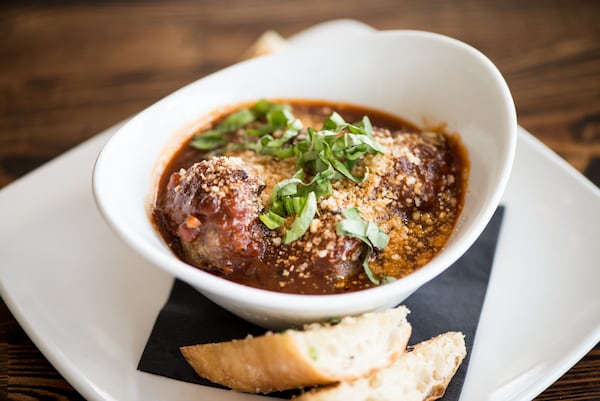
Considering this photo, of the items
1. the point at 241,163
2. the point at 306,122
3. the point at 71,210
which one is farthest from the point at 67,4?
the point at 241,163

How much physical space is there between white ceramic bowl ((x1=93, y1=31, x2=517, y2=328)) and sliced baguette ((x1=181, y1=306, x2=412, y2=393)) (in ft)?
0.28

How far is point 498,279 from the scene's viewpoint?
10.3ft

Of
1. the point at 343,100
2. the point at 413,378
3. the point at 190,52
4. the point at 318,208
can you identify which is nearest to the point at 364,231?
the point at 318,208

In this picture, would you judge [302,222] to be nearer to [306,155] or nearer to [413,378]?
[306,155]

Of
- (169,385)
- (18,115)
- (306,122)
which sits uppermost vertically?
(306,122)

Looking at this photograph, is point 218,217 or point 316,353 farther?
point 218,217

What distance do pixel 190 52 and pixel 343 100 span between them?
1975 millimetres

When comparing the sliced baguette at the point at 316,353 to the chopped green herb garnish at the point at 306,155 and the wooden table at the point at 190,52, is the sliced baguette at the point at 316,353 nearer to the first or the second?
the chopped green herb garnish at the point at 306,155

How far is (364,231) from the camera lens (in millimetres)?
2734

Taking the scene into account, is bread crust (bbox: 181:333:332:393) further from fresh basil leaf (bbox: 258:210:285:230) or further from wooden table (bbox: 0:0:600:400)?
wooden table (bbox: 0:0:600:400)

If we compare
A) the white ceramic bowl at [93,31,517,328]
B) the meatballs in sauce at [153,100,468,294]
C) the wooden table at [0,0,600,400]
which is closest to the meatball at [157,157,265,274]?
the meatballs in sauce at [153,100,468,294]

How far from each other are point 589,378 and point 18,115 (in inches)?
158

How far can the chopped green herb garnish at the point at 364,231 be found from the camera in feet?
8.86

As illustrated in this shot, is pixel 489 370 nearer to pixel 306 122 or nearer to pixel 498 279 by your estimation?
pixel 498 279
